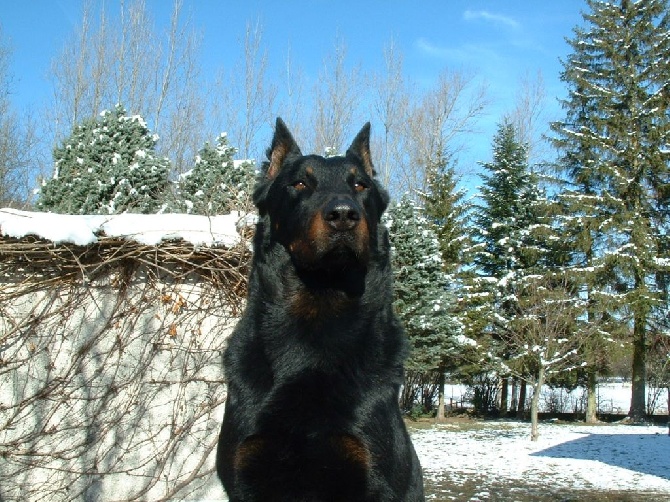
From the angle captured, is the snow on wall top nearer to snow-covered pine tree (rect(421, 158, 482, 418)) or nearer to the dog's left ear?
the dog's left ear

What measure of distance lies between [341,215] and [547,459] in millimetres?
12372

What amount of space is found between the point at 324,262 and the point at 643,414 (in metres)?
25.0

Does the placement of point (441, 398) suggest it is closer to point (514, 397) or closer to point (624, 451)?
point (514, 397)

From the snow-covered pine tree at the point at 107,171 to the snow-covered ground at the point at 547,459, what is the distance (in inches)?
269

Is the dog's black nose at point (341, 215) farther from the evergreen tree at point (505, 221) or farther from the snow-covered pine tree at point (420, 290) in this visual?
the evergreen tree at point (505, 221)

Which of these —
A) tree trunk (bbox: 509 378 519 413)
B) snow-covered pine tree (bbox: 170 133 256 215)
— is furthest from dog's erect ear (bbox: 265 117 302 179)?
tree trunk (bbox: 509 378 519 413)

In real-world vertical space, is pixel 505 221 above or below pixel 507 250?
above

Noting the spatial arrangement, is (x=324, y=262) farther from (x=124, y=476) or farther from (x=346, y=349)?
(x=124, y=476)

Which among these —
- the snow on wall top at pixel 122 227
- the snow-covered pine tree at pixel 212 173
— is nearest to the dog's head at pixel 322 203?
the snow on wall top at pixel 122 227

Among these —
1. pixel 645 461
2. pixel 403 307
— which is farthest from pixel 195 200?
pixel 403 307

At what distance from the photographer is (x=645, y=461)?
13.0m

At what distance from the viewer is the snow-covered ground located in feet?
33.1

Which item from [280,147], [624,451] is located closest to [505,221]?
[624,451]

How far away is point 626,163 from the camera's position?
25156 millimetres
